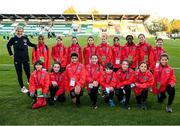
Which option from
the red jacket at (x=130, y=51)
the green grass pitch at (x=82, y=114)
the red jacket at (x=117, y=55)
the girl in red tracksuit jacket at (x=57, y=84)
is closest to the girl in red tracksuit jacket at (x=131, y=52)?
the red jacket at (x=130, y=51)

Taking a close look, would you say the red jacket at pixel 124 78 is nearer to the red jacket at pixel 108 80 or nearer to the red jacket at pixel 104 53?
the red jacket at pixel 108 80

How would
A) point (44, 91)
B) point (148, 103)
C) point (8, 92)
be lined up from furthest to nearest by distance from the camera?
1. point (8, 92)
2. point (148, 103)
3. point (44, 91)

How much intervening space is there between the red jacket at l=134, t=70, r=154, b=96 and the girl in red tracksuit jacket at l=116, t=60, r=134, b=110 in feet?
0.52

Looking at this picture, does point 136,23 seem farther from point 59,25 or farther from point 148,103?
point 148,103

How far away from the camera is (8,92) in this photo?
10.7 meters

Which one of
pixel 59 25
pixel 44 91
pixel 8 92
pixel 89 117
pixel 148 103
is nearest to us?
pixel 89 117

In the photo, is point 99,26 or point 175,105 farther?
point 99,26

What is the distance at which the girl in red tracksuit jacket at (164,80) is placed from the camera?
8.53 metres

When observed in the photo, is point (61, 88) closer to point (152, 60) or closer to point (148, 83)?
point (148, 83)

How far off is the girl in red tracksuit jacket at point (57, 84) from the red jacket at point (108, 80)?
94 cm

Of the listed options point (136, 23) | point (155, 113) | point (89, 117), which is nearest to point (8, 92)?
point (89, 117)

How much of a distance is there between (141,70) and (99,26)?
76047 millimetres

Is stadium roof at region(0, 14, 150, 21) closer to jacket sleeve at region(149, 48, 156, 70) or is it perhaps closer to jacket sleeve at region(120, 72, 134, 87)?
jacket sleeve at region(149, 48, 156, 70)

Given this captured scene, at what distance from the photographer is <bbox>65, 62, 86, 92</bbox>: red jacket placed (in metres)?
8.93
